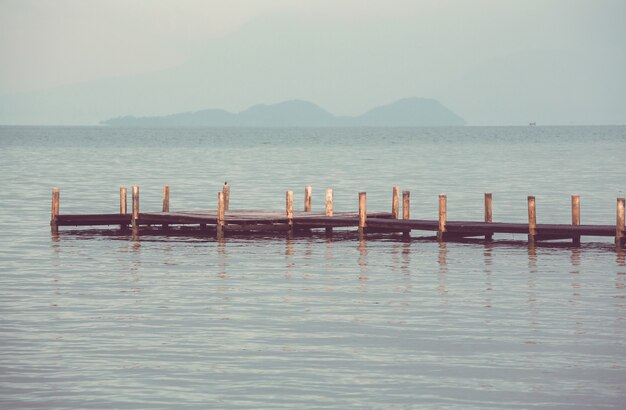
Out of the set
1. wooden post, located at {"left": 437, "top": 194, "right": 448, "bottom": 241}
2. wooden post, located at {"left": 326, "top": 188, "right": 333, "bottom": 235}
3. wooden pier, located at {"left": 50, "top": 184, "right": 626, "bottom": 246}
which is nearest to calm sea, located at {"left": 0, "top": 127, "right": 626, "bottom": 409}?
wooden pier, located at {"left": 50, "top": 184, "right": 626, "bottom": 246}

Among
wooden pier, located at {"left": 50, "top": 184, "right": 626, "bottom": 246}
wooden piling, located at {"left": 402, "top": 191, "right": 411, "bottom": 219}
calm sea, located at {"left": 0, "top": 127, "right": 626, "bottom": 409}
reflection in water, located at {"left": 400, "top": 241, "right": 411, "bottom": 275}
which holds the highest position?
wooden piling, located at {"left": 402, "top": 191, "right": 411, "bottom": 219}

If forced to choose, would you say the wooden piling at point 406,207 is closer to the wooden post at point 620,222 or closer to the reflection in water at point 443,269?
the reflection in water at point 443,269

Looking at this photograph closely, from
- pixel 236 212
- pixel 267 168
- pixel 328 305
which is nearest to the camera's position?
pixel 328 305

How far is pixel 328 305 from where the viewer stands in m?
28.0

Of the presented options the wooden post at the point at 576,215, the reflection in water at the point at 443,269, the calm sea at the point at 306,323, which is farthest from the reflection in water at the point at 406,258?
the wooden post at the point at 576,215

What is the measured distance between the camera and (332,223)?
1672 inches

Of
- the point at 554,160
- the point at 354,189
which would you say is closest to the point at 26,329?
the point at 354,189

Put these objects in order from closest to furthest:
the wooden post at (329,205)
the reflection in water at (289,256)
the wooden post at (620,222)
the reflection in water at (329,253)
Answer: the reflection in water at (289,256) → the reflection in water at (329,253) → the wooden post at (620,222) → the wooden post at (329,205)

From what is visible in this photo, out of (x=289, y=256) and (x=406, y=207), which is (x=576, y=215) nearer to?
(x=406, y=207)

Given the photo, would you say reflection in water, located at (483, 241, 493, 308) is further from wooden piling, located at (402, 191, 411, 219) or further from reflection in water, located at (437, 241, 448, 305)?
wooden piling, located at (402, 191, 411, 219)

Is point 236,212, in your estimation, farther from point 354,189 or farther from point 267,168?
point 267,168

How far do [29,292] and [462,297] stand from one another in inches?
405

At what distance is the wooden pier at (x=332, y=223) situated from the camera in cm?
3950

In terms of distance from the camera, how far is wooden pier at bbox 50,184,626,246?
39.5 meters
